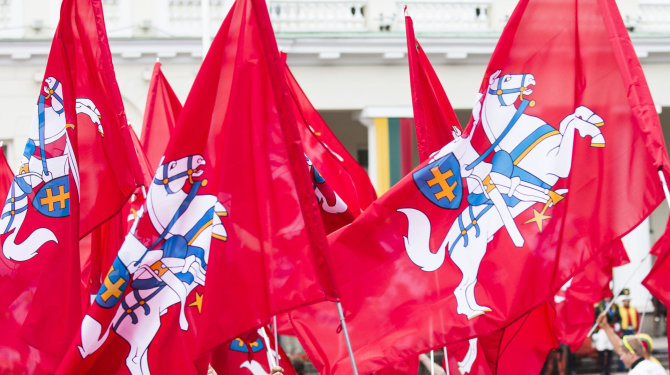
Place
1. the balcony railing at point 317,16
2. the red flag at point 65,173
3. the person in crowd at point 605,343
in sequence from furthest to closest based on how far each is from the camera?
the balcony railing at point 317,16 → the person in crowd at point 605,343 → the red flag at point 65,173

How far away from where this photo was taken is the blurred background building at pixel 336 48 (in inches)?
667

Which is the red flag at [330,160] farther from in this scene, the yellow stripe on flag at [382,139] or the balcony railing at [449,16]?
the balcony railing at [449,16]

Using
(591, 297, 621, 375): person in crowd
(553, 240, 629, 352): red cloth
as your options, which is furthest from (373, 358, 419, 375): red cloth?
(591, 297, 621, 375): person in crowd

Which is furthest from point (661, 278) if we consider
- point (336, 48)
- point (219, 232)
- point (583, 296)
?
point (336, 48)

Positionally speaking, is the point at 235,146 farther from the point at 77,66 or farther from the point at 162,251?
the point at 77,66

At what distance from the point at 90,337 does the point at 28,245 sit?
1104mm

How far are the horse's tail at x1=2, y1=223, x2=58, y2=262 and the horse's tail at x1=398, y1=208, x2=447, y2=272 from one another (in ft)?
6.51

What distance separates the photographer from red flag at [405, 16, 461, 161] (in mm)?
6469

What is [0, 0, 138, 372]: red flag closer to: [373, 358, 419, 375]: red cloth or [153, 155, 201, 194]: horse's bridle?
[153, 155, 201, 194]: horse's bridle

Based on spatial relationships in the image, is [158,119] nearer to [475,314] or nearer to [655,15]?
[475,314]

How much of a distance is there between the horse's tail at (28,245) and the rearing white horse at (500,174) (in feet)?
6.67

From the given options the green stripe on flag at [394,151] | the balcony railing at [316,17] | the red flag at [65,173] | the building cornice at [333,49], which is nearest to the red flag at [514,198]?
the red flag at [65,173]

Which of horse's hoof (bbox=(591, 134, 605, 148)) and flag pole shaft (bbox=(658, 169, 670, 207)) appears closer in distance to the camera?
flag pole shaft (bbox=(658, 169, 670, 207))

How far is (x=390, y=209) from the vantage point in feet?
18.1
